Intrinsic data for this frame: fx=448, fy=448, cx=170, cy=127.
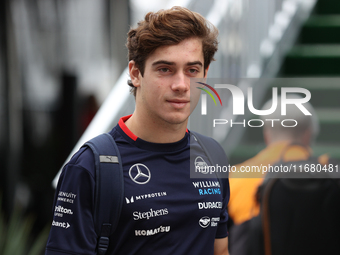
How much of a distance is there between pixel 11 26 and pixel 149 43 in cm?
433

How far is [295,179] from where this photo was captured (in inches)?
101

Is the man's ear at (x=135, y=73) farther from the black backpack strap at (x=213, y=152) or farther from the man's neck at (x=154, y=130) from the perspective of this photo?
the black backpack strap at (x=213, y=152)

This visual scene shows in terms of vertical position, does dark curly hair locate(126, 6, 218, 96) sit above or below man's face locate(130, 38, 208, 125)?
above

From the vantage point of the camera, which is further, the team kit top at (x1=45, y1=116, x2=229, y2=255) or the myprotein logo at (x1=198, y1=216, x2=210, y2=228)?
the myprotein logo at (x1=198, y1=216, x2=210, y2=228)

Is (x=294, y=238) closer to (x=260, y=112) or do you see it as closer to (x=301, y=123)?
(x=301, y=123)

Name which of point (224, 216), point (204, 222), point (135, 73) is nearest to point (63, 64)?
point (135, 73)

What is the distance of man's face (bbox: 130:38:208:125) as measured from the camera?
66.4 inches

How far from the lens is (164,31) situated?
167 cm

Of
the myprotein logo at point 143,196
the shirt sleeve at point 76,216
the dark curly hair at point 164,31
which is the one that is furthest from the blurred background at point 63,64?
the shirt sleeve at point 76,216

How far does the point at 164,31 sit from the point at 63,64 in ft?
13.8

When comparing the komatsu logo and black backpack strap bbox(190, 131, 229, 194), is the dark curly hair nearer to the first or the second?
black backpack strap bbox(190, 131, 229, 194)

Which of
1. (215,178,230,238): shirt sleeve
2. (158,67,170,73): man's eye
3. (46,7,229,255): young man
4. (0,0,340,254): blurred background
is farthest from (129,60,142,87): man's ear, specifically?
(0,0,340,254): blurred background

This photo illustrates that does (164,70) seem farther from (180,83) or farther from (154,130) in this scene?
(154,130)

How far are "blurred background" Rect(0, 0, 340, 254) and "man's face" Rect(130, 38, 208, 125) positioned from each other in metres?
2.95
